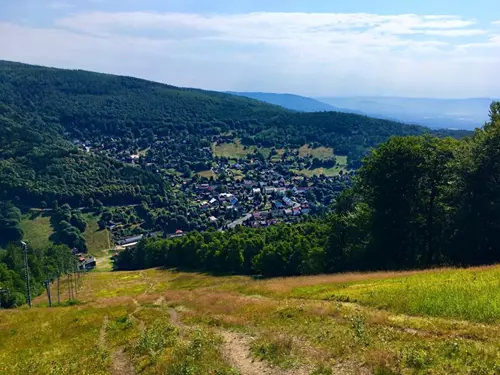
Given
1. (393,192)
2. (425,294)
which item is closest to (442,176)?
(393,192)

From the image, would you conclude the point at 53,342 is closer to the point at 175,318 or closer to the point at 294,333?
the point at 175,318

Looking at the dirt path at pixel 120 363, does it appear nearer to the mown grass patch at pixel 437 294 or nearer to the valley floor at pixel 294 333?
the valley floor at pixel 294 333

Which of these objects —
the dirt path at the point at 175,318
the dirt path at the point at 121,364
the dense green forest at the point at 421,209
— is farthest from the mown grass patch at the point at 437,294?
the dirt path at the point at 121,364

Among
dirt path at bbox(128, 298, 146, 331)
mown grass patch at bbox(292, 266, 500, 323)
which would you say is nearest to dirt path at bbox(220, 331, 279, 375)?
mown grass patch at bbox(292, 266, 500, 323)

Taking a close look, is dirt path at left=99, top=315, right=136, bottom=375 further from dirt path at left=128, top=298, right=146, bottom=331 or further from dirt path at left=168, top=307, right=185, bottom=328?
dirt path at left=168, top=307, right=185, bottom=328

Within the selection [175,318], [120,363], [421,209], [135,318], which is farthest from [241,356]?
[421,209]

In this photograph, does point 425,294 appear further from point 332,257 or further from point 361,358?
point 332,257

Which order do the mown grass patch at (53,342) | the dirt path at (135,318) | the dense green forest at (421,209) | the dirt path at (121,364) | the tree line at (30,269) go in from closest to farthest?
1. the dirt path at (121,364)
2. the mown grass patch at (53,342)
3. the dirt path at (135,318)
4. the dense green forest at (421,209)
5. the tree line at (30,269)
